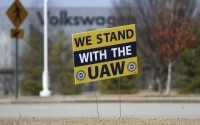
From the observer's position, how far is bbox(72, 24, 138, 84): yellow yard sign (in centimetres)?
1289

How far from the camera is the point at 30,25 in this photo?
169 feet

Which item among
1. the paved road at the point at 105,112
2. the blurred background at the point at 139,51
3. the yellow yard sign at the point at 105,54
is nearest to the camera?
the yellow yard sign at the point at 105,54

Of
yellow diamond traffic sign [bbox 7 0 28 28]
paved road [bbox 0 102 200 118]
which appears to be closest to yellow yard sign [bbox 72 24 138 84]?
paved road [bbox 0 102 200 118]

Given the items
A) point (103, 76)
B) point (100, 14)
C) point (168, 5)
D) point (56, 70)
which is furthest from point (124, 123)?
point (100, 14)

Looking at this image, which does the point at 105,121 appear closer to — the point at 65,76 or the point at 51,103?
the point at 51,103

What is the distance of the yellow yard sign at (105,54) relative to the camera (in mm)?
12891

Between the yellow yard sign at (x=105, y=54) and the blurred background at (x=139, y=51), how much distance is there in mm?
18085

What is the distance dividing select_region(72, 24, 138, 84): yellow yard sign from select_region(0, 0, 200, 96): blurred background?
18.1 meters

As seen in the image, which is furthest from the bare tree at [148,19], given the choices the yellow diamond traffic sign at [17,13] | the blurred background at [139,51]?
the yellow diamond traffic sign at [17,13]

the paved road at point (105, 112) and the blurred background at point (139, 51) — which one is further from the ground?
the blurred background at point (139, 51)

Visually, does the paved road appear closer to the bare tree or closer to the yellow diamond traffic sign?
the yellow diamond traffic sign

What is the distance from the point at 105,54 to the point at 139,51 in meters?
23.2

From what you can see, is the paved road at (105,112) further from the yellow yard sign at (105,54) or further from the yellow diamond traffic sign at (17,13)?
the yellow diamond traffic sign at (17,13)

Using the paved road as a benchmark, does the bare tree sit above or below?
above
